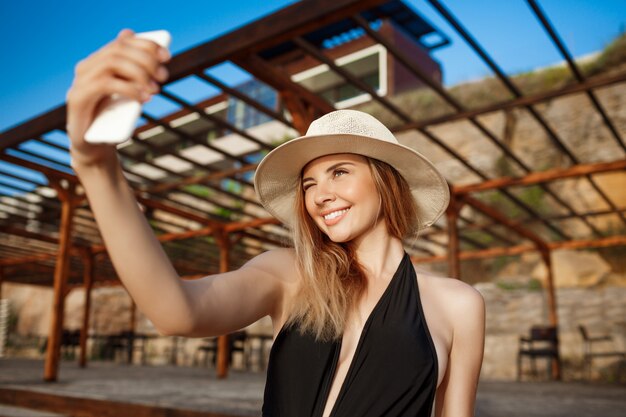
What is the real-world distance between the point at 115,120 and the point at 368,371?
0.80 metres

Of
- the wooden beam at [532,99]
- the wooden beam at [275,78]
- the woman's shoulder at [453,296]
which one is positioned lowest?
the woman's shoulder at [453,296]

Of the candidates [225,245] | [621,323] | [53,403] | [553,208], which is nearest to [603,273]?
[553,208]

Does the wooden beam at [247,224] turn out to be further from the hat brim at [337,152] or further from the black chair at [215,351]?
the hat brim at [337,152]

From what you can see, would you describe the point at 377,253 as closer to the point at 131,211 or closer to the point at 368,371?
the point at 368,371

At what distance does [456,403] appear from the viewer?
4.10 feet

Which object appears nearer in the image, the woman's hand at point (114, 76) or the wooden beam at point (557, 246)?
the woman's hand at point (114, 76)

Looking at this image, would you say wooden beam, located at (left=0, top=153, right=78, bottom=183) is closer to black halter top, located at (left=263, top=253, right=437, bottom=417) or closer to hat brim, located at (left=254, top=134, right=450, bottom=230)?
hat brim, located at (left=254, top=134, right=450, bottom=230)

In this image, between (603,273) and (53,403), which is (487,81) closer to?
(603,273)

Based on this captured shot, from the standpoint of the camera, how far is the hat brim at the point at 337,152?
1.31 m

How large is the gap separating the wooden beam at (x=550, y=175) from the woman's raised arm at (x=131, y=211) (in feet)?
22.0

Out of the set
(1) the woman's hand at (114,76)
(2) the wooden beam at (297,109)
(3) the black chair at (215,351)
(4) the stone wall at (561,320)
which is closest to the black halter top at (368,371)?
(1) the woman's hand at (114,76)

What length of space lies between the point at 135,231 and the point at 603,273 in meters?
17.6

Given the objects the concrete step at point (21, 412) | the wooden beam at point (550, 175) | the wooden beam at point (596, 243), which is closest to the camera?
the concrete step at point (21, 412)

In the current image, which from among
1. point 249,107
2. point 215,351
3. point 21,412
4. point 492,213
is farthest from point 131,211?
point 249,107
